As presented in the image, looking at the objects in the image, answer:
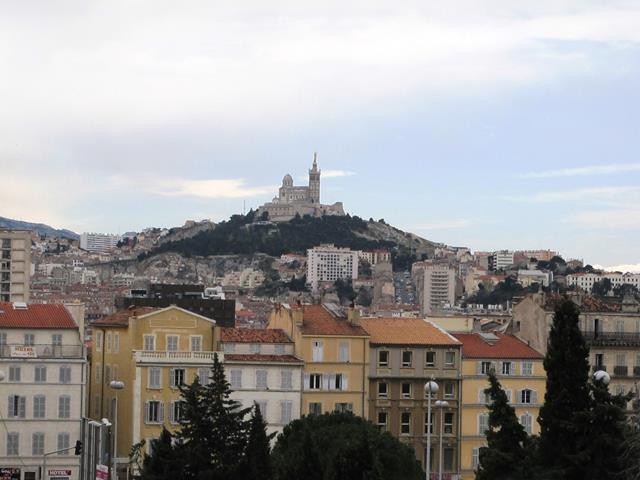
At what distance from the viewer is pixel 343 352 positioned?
86438 mm

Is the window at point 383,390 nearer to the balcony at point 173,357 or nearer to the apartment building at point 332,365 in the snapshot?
the apartment building at point 332,365

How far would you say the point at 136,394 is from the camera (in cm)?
8212

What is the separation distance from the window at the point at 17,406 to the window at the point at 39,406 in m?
0.46

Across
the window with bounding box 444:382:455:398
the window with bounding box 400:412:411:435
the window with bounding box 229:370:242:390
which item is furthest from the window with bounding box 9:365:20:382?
the window with bounding box 444:382:455:398

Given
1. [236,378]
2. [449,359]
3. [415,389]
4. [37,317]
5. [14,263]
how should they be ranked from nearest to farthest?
[236,378] < [37,317] < [415,389] < [449,359] < [14,263]

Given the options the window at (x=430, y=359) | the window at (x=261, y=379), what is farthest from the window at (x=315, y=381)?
the window at (x=430, y=359)

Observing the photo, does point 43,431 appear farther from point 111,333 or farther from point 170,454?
point 170,454

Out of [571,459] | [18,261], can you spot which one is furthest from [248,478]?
[18,261]

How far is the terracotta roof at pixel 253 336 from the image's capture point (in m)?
86.1

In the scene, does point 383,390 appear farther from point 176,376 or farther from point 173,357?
point 173,357

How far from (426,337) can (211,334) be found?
11064 mm

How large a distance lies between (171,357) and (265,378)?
4.77 meters

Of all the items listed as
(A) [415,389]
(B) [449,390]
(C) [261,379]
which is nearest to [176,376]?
(C) [261,379]

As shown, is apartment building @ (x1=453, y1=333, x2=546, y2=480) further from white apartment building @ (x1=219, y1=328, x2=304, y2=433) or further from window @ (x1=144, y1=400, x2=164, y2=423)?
window @ (x1=144, y1=400, x2=164, y2=423)
